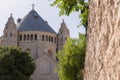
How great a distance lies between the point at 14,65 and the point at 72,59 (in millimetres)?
17346

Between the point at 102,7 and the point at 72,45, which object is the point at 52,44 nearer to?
the point at 72,45

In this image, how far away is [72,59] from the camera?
122 feet

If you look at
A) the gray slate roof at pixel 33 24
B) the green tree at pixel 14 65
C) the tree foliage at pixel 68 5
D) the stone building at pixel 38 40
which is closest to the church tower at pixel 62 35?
the stone building at pixel 38 40

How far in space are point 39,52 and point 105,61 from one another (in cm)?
7570

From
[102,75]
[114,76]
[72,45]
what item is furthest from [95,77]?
[72,45]

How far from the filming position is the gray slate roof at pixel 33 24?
80688 millimetres

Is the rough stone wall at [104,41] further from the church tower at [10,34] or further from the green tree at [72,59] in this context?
the church tower at [10,34]

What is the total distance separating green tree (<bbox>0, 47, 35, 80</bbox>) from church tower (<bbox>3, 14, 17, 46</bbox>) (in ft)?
57.9

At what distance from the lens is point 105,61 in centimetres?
331

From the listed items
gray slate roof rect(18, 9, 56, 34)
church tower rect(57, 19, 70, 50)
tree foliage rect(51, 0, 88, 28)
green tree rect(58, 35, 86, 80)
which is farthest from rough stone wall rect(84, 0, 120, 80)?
church tower rect(57, 19, 70, 50)

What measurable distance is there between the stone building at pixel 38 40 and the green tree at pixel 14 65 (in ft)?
62.0

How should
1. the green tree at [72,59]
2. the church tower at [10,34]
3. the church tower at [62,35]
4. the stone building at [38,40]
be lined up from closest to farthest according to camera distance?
the green tree at [72,59]
the church tower at [10,34]
the stone building at [38,40]
the church tower at [62,35]

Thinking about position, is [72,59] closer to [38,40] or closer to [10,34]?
[10,34]

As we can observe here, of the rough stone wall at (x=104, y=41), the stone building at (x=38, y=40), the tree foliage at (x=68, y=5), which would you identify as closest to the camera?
the rough stone wall at (x=104, y=41)
